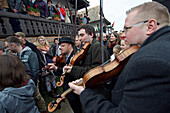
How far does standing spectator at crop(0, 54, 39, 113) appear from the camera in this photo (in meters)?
1.17

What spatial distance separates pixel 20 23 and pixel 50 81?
12.9 ft

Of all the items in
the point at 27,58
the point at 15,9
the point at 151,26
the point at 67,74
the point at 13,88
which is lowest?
the point at 67,74

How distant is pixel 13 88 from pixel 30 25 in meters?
5.75

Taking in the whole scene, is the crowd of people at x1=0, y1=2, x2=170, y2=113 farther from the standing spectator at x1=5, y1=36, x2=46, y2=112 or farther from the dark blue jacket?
the standing spectator at x1=5, y1=36, x2=46, y2=112

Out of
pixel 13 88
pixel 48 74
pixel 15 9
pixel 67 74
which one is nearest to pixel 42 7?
pixel 15 9

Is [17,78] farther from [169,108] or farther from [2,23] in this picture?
[2,23]

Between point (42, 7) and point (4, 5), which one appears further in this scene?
point (42, 7)

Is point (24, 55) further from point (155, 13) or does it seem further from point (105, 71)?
point (155, 13)

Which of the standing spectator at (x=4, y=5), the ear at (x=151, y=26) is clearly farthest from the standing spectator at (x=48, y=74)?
the ear at (x=151, y=26)

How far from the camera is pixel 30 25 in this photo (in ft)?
19.2

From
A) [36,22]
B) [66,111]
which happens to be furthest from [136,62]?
[36,22]

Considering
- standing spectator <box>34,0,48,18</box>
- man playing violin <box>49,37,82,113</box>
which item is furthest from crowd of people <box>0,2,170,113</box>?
standing spectator <box>34,0,48,18</box>

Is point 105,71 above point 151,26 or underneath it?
underneath

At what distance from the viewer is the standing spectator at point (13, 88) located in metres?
1.17
